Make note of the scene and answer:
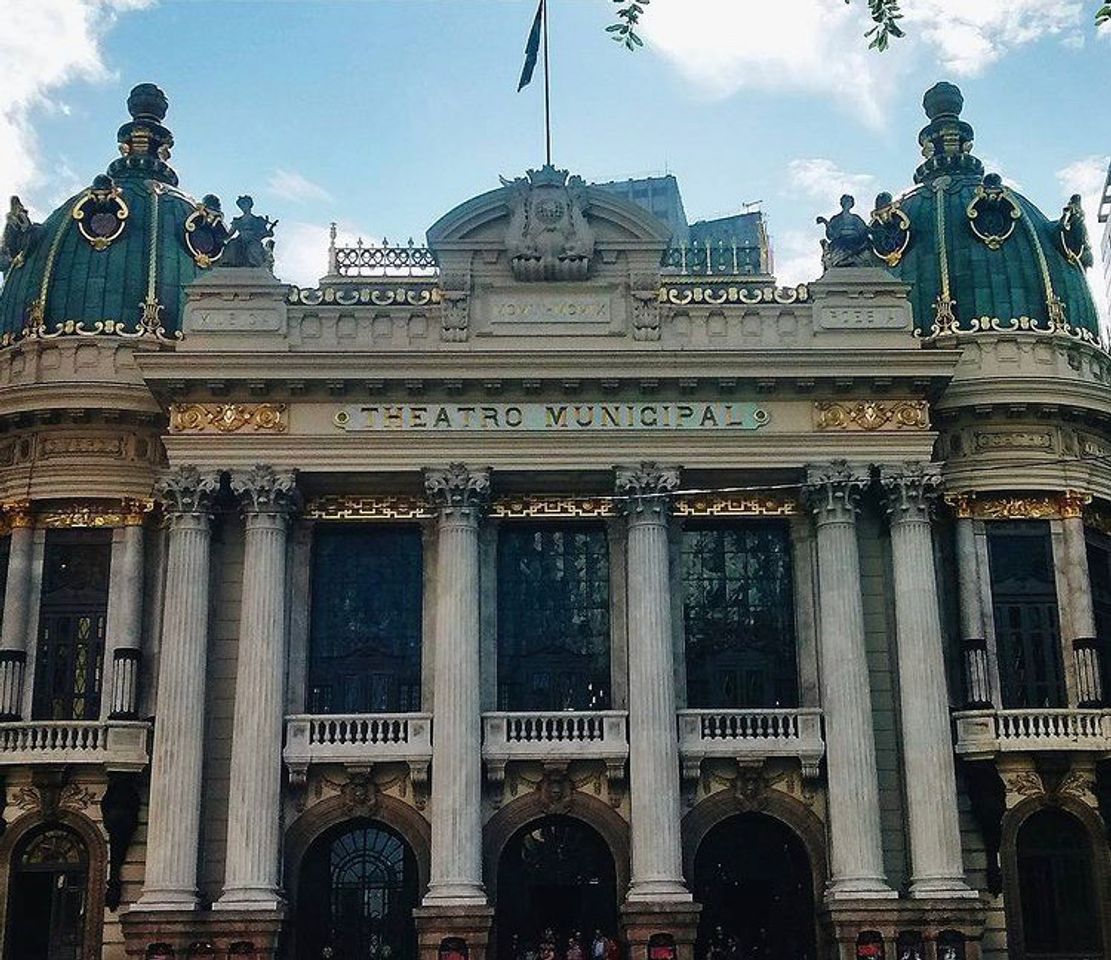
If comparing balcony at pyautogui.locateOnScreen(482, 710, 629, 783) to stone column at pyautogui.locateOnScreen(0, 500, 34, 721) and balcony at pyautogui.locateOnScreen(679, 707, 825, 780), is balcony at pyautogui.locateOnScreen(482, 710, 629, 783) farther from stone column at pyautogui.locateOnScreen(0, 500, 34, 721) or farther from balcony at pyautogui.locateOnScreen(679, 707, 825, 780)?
stone column at pyautogui.locateOnScreen(0, 500, 34, 721)

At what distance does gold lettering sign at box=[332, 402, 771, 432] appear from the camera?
3659 centimetres

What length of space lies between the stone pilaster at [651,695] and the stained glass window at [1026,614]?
8.52m

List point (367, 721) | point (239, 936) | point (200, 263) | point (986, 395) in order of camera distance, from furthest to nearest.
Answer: point (200, 263), point (986, 395), point (367, 721), point (239, 936)

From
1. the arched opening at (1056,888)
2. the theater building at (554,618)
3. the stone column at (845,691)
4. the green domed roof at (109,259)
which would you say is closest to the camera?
the stone column at (845,691)

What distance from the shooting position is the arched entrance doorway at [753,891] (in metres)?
35.4

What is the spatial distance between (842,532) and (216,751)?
1554 centimetres

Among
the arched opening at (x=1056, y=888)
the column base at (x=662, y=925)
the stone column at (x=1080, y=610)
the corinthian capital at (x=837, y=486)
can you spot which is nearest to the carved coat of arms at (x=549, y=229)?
the corinthian capital at (x=837, y=486)

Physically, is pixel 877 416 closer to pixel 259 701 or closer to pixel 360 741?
pixel 360 741

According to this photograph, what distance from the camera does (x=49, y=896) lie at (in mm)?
35812

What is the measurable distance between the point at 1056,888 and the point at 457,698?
1487 centimetres

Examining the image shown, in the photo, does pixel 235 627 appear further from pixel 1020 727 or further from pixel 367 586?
pixel 1020 727

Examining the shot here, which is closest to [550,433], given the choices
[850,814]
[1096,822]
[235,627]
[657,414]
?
[657,414]

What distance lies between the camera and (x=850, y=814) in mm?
34094

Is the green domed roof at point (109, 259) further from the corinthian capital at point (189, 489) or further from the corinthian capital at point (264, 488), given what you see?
the corinthian capital at point (264, 488)
